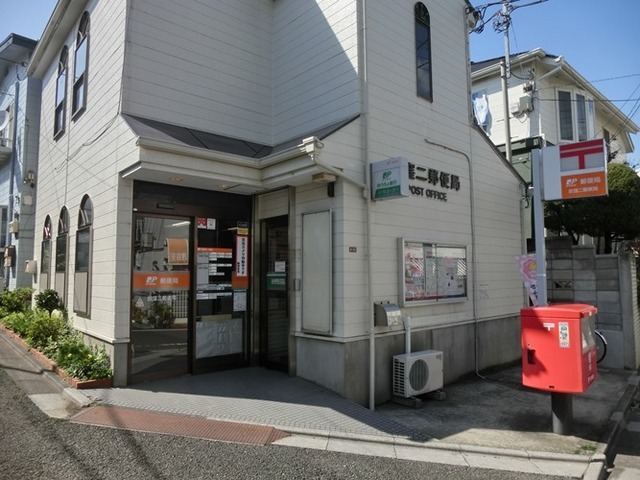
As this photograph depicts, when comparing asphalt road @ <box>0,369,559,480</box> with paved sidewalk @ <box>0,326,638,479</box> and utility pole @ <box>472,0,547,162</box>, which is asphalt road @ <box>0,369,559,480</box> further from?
utility pole @ <box>472,0,547,162</box>

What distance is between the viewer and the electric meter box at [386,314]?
6215 mm

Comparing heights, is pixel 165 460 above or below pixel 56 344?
below

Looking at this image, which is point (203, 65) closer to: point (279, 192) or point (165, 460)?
point (279, 192)

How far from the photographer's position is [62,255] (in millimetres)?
9102

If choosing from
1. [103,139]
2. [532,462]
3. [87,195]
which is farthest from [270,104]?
[532,462]

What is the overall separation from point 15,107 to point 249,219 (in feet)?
42.8

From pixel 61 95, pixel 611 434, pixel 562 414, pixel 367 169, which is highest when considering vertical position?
pixel 61 95

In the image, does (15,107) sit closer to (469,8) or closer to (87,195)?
(87,195)

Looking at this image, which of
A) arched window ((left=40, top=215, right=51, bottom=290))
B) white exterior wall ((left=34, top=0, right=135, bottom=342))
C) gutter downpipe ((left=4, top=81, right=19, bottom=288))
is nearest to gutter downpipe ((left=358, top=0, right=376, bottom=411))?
white exterior wall ((left=34, top=0, right=135, bottom=342))

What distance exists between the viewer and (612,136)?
18.7 meters

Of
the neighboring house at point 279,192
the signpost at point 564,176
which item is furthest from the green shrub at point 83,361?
the signpost at point 564,176

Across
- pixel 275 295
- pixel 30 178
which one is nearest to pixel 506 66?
pixel 275 295

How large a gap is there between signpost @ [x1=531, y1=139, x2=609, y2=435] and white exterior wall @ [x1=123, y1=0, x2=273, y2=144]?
464cm

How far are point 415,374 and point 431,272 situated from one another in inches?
72.5
